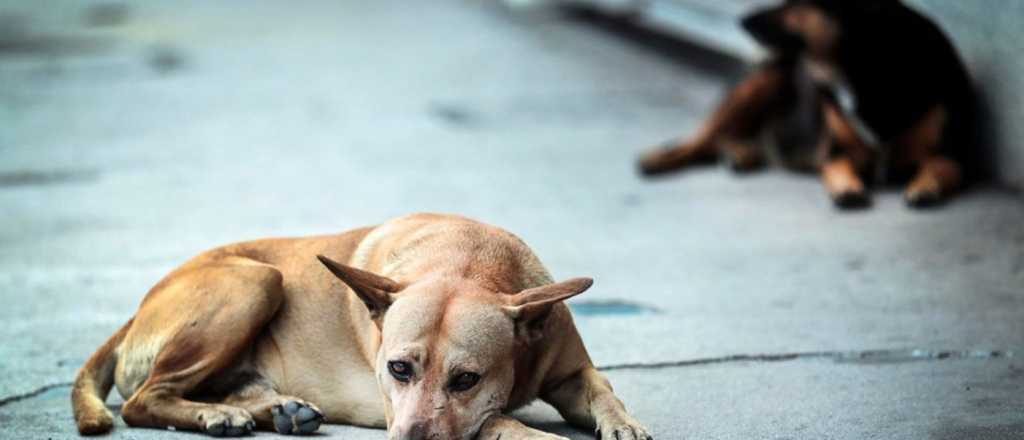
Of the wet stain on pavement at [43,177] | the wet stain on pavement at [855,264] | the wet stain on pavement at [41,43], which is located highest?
the wet stain on pavement at [855,264]

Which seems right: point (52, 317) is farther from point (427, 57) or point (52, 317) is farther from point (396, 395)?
point (427, 57)

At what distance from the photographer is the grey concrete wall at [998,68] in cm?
767

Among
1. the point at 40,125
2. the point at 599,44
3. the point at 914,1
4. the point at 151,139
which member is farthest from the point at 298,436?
the point at 599,44

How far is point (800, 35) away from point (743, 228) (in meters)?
1.55

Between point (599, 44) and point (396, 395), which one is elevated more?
point (396, 395)

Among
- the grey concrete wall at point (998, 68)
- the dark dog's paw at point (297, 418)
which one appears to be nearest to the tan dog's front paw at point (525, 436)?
the dark dog's paw at point (297, 418)

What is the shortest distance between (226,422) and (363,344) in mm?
500

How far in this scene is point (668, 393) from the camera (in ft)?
16.1

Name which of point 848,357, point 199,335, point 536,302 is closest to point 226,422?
point 199,335

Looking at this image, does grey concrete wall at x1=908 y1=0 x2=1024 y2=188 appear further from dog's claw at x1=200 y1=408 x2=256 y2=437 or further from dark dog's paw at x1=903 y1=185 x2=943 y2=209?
dog's claw at x1=200 y1=408 x2=256 y2=437

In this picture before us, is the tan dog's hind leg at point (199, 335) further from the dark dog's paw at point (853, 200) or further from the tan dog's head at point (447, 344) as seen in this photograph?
the dark dog's paw at point (853, 200)

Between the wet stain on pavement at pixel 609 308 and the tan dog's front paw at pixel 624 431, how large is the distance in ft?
6.26

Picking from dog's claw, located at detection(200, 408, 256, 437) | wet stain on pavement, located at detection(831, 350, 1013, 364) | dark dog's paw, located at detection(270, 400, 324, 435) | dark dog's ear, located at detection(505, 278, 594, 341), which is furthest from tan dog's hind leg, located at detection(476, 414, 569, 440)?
wet stain on pavement, located at detection(831, 350, 1013, 364)

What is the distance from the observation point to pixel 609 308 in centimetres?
622
